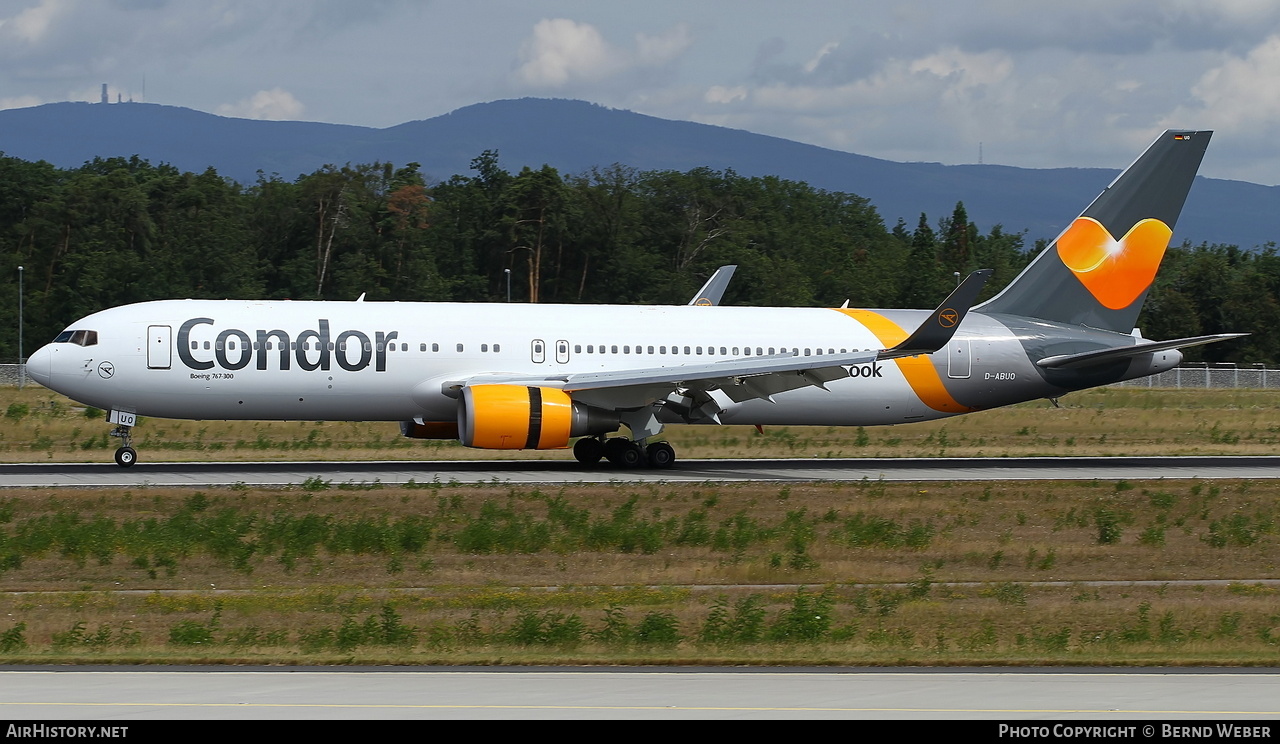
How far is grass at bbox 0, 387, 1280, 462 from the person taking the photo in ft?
122

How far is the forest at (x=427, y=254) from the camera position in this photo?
83.1 m

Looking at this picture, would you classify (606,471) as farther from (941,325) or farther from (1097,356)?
(1097,356)

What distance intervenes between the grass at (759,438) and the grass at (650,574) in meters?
9.59

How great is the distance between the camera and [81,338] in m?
31.4

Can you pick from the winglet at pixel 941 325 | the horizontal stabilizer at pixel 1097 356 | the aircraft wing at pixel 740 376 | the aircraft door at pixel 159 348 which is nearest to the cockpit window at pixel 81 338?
the aircraft door at pixel 159 348

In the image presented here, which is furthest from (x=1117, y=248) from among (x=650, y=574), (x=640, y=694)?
(x=640, y=694)

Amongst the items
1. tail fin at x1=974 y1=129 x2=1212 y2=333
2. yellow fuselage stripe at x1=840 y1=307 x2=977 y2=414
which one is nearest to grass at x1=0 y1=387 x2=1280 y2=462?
yellow fuselage stripe at x1=840 y1=307 x2=977 y2=414

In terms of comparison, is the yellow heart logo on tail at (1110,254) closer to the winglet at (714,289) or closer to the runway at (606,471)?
the runway at (606,471)

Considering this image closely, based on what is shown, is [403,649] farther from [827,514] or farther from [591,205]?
[591,205]

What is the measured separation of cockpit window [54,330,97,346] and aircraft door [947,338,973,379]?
1994cm

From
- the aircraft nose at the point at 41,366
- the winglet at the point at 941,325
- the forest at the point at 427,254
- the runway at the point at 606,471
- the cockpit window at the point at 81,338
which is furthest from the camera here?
the forest at the point at 427,254

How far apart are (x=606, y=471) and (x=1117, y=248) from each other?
47.6 ft

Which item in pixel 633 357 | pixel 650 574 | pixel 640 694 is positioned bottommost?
pixel 650 574
